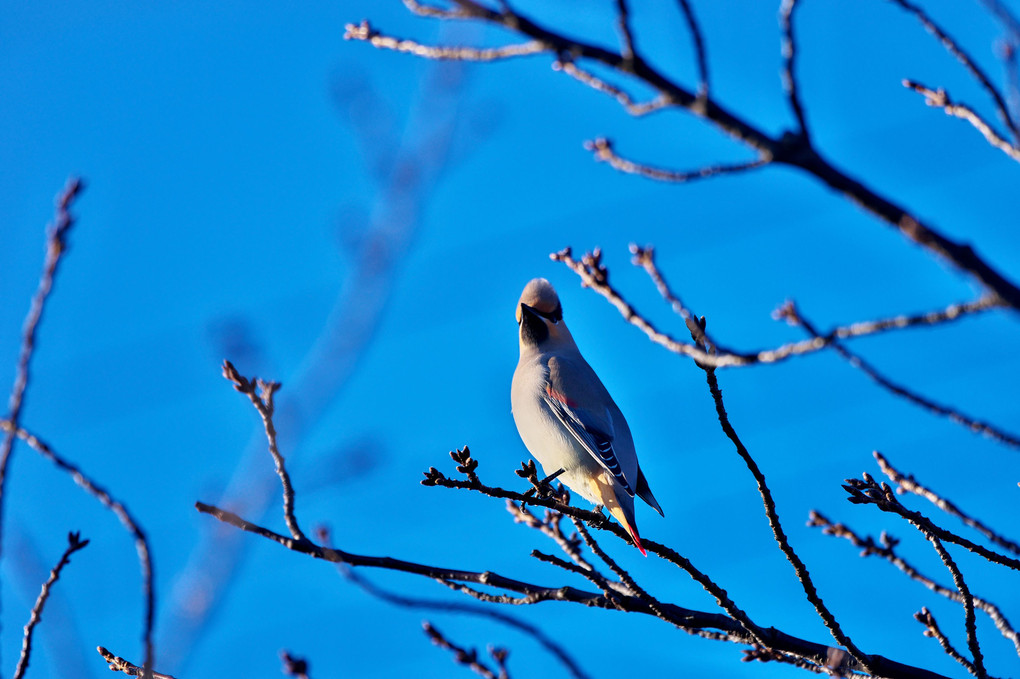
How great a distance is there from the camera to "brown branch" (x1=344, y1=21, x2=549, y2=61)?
1706 millimetres

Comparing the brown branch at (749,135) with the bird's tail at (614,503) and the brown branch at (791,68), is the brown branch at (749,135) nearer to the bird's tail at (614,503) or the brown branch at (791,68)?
the brown branch at (791,68)

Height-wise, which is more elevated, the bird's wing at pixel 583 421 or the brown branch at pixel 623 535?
the bird's wing at pixel 583 421

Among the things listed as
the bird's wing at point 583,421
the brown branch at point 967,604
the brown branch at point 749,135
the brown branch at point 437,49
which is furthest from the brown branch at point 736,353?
the bird's wing at point 583,421

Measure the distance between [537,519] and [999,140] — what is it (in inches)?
69.4

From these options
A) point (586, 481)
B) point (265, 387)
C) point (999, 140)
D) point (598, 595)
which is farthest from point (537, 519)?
point (999, 140)

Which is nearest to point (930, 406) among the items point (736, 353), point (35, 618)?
point (736, 353)

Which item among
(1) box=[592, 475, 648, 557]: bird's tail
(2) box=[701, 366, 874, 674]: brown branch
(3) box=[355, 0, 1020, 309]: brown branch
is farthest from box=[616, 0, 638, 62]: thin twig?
(1) box=[592, 475, 648, 557]: bird's tail

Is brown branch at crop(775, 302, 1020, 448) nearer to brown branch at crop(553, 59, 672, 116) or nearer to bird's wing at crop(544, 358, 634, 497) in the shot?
brown branch at crop(553, 59, 672, 116)

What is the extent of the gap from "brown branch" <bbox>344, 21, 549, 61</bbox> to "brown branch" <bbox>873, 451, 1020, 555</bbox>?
69.4 inches

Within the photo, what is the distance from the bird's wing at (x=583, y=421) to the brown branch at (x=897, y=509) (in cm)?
122

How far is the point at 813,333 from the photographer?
5.81 ft

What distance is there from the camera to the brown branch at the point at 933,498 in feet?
8.60

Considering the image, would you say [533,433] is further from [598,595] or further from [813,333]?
[813,333]

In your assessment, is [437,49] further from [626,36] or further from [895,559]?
[895,559]
